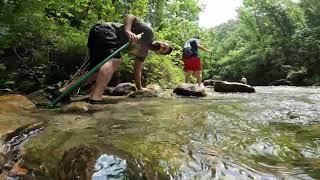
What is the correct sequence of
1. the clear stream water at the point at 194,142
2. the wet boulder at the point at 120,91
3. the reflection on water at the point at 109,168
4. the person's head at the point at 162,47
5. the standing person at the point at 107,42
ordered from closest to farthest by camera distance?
the reflection on water at the point at 109,168
the clear stream water at the point at 194,142
the standing person at the point at 107,42
the person's head at the point at 162,47
the wet boulder at the point at 120,91

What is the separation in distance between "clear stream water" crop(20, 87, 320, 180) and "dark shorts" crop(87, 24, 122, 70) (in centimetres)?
128

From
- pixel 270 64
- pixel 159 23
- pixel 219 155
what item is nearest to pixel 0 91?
pixel 219 155

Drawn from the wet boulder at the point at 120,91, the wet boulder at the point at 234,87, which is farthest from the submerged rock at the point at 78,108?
the wet boulder at the point at 234,87

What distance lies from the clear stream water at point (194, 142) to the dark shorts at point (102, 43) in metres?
1.28

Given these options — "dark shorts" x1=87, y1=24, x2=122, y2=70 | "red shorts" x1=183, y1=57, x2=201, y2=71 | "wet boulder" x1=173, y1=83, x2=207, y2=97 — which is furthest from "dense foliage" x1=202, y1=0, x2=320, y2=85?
"dark shorts" x1=87, y1=24, x2=122, y2=70

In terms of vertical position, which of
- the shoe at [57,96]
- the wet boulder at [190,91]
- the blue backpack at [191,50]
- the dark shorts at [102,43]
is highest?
the blue backpack at [191,50]

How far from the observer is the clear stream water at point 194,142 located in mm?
2451

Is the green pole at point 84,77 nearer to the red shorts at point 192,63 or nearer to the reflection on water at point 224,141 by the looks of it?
the reflection on water at point 224,141

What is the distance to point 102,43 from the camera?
18.7ft

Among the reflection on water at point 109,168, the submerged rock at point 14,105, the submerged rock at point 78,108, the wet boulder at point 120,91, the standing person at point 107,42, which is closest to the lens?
the reflection on water at point 109,168

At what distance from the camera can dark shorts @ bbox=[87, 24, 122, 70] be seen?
5695mm

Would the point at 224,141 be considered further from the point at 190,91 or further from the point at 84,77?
the point at 190,91

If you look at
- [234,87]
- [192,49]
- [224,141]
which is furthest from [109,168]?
[192,49]

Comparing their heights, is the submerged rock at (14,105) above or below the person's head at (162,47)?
below
